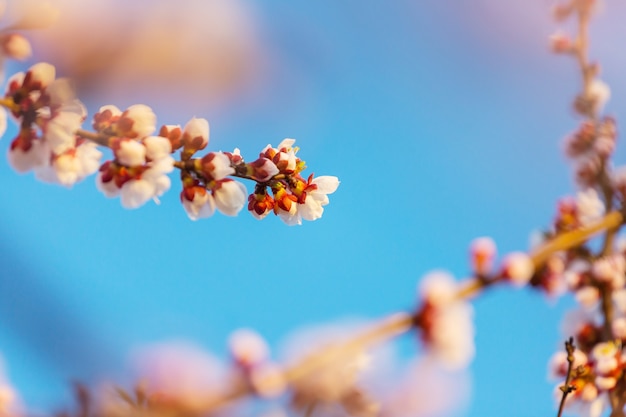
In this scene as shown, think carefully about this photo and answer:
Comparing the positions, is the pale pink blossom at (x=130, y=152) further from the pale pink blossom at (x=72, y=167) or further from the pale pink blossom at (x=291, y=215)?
the pale pink blossom at (x=291, y=215)

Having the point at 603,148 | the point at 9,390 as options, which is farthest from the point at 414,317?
the point at 603,148

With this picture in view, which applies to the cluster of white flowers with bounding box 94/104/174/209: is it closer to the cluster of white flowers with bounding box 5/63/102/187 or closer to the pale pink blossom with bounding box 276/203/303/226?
the cluster of white flowers with bounding box 5/63/102/187

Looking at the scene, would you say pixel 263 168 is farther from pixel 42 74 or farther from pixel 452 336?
pixel 452 336

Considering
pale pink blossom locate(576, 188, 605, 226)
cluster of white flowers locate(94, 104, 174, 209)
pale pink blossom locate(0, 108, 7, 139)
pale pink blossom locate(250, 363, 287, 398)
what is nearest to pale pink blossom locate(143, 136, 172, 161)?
cluster of white flowers locate(94, 104, 174, 209)

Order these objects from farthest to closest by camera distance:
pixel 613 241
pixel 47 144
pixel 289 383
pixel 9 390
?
pixel 613 241 → pixel 47 144 → pixel 9 390 → pixel 289 383

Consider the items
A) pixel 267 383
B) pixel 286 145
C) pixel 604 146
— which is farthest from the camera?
pixel 604 146

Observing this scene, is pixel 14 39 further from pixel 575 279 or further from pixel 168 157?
pixel 575 279

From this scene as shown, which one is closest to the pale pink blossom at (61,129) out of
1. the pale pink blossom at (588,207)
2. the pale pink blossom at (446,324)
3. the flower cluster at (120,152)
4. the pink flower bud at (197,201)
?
the flower cluster at (120,152)

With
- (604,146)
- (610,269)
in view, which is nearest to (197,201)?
(610,269)
